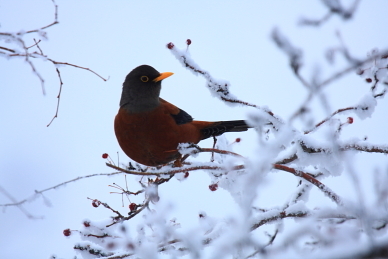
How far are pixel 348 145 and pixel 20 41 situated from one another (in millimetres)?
2705

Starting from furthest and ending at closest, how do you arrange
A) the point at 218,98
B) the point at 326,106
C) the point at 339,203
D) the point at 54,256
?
the point at 54,256 < the point at 218,98 < the point at 339,203 < the point at 326,106

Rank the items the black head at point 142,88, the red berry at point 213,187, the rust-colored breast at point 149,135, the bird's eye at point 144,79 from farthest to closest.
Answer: the bird's eye at point 144,79 → the black head at point 142,88 → the rust-colored breast at point 149,135 → the red berry at point 213,187

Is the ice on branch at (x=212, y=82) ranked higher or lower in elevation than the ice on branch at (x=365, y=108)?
higher

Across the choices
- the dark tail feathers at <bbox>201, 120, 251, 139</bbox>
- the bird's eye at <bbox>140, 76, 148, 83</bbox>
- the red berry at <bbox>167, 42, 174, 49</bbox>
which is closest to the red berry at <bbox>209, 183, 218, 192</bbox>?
the red berry at <bbox>167, 42, 174, 49</bbox>

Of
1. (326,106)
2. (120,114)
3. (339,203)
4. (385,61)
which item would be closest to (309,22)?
(326,106)

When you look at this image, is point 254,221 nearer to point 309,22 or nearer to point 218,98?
point 218,98

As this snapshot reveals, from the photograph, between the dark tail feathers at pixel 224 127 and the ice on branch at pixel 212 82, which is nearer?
the ice on branch at pixel 212 82

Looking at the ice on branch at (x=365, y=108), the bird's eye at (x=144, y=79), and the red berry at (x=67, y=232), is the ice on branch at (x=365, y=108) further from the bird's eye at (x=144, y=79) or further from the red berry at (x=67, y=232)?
the bird's eye at (x=144, y=79)

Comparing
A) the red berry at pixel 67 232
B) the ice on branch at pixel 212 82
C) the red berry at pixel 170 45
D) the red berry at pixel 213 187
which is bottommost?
the red berry at pixel 67 232

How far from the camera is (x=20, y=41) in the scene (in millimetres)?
3246

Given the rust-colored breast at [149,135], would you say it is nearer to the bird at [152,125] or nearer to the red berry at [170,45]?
the bird at [152,125]

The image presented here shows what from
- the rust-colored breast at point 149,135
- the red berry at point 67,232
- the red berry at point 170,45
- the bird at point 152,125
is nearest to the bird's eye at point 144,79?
the bird at point 152,125

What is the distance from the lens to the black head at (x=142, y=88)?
525 cm

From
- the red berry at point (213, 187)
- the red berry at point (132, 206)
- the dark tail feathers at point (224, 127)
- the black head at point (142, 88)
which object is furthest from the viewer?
the dark tail feathers at point (224, 127)
